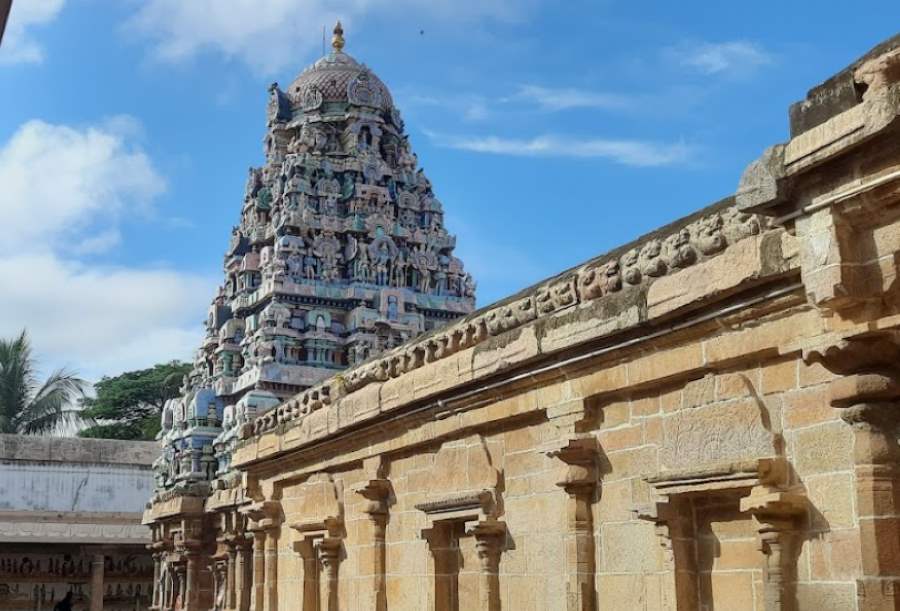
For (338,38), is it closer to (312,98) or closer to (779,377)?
(312,98)

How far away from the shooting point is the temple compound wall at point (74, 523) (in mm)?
34219

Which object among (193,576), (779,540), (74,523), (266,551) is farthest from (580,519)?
(74,523)

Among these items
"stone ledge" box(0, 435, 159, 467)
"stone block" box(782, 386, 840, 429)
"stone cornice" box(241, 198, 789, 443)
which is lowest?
"stone block" box(782, 386, 840, 429)

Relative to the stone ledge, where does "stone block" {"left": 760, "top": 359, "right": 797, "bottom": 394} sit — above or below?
below

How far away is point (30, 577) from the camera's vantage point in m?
34.4

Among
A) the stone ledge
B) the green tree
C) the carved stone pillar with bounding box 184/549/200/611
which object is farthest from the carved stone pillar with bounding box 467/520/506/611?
the green tree

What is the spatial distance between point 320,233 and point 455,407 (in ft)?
71.7

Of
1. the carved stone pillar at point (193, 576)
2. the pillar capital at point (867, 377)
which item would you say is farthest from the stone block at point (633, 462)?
the carved stone pillar at point (193, 576)

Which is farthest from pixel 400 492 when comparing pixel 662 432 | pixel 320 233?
pixel 320 233

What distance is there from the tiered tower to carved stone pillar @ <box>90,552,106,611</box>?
3.25m

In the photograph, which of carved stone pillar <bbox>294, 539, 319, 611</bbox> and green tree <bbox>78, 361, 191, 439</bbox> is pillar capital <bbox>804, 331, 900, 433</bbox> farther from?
green tree <bbox>78, 361, 191, 439</bbox>

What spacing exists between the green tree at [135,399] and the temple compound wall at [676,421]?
44274 mm

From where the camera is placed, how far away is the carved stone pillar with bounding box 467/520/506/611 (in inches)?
351

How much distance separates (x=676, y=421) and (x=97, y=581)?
29.5 m
